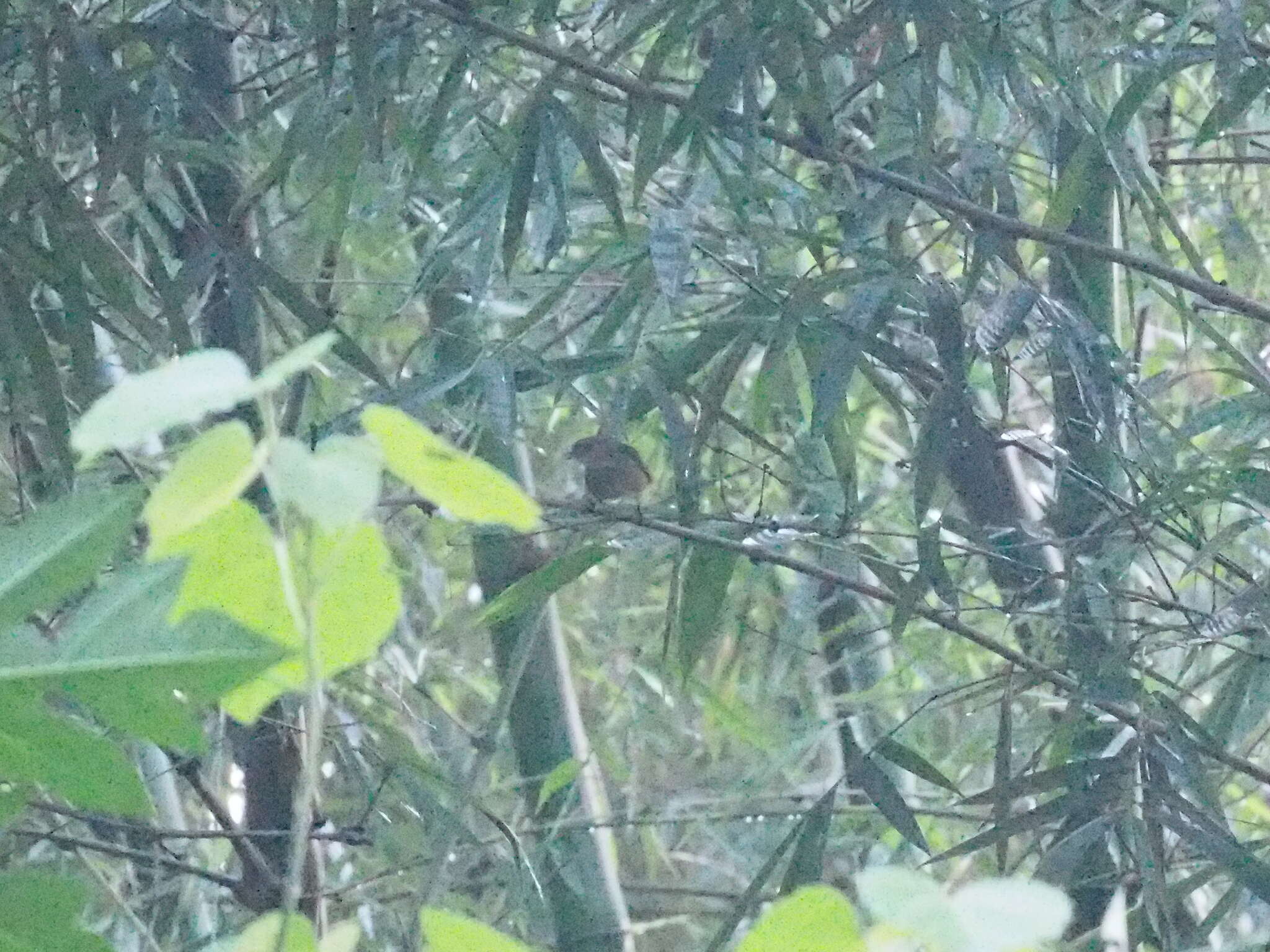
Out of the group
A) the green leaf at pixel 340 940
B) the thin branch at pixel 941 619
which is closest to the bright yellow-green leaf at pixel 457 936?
the green leaf at pixel 340 940

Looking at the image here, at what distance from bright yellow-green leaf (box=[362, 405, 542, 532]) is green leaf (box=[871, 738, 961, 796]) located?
682 mm

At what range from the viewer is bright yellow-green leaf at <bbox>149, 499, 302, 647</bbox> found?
0.23m

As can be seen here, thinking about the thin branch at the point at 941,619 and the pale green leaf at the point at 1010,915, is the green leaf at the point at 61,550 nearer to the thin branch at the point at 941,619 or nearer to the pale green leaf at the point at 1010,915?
the pale green leaf at the point at 1010,915

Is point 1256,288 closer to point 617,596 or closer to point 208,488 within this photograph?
point 617,596

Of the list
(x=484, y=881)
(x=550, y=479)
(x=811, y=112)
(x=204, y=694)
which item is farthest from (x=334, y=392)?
(x=204, y=694)

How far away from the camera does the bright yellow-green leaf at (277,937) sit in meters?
0.22

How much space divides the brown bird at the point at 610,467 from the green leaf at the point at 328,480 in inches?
28.7

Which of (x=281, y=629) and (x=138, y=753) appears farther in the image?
(x=138, y=753)

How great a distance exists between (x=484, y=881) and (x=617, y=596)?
337mm

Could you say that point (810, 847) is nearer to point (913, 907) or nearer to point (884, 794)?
point (884, 794)

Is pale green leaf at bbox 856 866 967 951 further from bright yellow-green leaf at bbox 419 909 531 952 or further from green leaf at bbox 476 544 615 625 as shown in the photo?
green leaf at bbox 476 544 615 625

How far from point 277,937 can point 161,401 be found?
0.27 ft

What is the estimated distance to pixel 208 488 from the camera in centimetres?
19

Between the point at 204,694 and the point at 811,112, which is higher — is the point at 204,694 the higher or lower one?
the lower one
